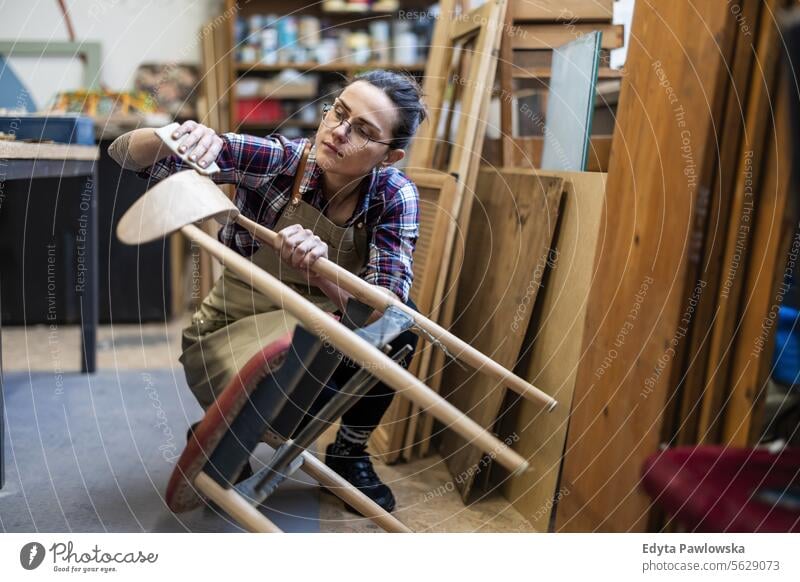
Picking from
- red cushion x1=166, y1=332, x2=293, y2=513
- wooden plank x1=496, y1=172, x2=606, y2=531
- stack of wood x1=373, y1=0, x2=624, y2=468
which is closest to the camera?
red cushion x1=166, y1=332, x2=293, y2=513

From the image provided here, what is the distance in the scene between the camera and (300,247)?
1092mm

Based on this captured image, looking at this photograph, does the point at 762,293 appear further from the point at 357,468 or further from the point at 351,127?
the point at 357,468

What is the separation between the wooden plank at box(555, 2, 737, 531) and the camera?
45.7 inches

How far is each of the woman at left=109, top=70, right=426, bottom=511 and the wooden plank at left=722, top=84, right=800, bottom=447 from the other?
542mm

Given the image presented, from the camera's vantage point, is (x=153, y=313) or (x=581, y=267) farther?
(x=153, y=313)

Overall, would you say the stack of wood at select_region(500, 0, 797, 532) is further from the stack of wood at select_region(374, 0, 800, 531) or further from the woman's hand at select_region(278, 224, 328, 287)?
the woman's hand at select_region(278, 224, 328, 287)

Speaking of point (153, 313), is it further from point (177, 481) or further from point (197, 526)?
point (177, 481)

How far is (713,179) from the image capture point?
1181 millimetres

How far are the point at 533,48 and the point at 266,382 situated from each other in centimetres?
128

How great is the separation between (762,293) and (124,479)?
117 centimetres

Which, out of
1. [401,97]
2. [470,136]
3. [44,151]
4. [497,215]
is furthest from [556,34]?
[44,151]

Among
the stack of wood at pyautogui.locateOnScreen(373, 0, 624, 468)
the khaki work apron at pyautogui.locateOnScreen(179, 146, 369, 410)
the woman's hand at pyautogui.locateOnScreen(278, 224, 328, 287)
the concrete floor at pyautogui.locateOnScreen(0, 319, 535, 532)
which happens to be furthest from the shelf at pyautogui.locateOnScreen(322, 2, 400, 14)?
the woman's hand at pyautogui.locateOnScreen(278, 224, 328, 287)

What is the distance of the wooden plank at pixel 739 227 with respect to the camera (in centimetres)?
111
